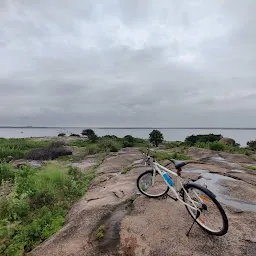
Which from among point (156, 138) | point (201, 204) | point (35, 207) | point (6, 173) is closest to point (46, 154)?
point (6, 173)

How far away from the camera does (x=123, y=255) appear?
12.8 feet

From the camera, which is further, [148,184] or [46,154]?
[46,154]

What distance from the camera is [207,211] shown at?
4.61m

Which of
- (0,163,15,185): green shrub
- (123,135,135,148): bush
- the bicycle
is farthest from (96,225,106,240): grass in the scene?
(123,135,135,148): bush

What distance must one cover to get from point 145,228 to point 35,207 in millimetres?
3721

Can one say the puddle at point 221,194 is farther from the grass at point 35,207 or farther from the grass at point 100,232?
the grass at point 35,207

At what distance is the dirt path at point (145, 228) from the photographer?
4035 mm

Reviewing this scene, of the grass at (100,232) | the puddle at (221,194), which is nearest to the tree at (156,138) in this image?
the puddle at (221,194)

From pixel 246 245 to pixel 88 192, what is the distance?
5139 millimetres

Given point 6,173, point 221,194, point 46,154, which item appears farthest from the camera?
point 46,154

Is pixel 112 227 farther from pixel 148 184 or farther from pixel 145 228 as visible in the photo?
pixel 148 184

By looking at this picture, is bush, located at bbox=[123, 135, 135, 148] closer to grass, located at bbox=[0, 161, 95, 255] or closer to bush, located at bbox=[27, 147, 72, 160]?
bush, located at bbox=[27, 147, 72, 160]

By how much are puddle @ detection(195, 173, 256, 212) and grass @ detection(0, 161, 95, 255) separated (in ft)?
12.7

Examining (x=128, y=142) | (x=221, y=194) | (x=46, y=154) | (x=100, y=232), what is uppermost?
(x=128, y=142)
